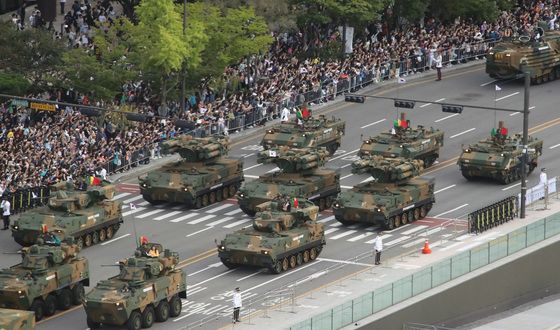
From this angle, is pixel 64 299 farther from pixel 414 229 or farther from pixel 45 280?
pixel 414 229

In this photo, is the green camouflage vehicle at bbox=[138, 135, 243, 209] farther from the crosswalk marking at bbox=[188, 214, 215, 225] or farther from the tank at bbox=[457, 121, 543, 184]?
the tank at bbox=[457, 121, 543, 184]

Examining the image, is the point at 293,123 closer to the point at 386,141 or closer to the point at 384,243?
the point at 386,141

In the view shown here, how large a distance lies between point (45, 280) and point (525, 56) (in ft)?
149

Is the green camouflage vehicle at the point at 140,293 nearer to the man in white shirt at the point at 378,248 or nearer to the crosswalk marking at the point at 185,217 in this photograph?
the man in white shirt at the point at 378,248

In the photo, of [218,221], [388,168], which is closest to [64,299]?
[218,221]

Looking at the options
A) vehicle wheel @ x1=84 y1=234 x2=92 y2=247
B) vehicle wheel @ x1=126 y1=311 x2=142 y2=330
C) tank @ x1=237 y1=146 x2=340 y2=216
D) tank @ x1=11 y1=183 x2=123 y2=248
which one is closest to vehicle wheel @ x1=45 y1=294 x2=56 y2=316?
vehicle wheel @ x1=126 y1=311 x2=142 y2=330

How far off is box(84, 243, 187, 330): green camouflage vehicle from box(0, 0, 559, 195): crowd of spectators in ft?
48.8

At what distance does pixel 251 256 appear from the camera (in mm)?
86375

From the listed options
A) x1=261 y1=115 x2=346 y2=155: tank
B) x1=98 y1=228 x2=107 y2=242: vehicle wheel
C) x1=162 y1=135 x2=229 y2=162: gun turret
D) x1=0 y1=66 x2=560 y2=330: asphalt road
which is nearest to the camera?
x1=0 y1=66 x2=560 y2=330: asphalt road

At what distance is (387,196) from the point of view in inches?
3698

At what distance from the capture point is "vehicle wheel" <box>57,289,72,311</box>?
3221 inches

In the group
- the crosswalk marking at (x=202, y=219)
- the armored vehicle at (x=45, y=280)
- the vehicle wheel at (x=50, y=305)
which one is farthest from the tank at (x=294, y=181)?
the vehicle wheel at (x=50, y=305)

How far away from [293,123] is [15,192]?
59.8ft

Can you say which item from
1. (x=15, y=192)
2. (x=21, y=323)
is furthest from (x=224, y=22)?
(x=21, y=323)
